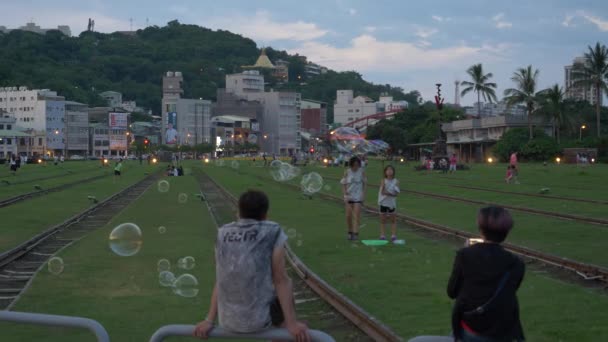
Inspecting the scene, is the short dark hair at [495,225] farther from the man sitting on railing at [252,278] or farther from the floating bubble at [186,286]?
the floating bubble at [186,286]

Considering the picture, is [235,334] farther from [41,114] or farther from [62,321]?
[41,114]

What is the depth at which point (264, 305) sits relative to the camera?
589 centimetres

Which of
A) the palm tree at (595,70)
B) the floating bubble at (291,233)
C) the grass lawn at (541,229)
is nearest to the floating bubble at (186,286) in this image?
the grass lawn at (541,229)

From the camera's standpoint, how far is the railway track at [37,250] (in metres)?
14.4

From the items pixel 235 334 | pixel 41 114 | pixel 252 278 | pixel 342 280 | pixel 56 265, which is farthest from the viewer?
pixel 41 114

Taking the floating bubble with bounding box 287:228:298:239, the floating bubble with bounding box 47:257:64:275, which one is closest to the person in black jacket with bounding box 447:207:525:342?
the floating bubble with bounding box 47:257:64:275

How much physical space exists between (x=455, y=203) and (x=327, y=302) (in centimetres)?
2273

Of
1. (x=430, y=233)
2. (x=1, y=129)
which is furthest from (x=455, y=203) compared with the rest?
(x=1, y=129)

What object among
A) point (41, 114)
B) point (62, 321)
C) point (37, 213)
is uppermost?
point (41, 114)

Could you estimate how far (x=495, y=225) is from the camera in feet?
19.0

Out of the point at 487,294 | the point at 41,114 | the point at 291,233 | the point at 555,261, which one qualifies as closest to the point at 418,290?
the point at 555,261

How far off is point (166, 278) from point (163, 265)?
6.98 feet

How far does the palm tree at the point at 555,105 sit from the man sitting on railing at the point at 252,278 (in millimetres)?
95787

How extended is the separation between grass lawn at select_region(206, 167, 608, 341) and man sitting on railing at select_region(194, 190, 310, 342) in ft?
13.3
